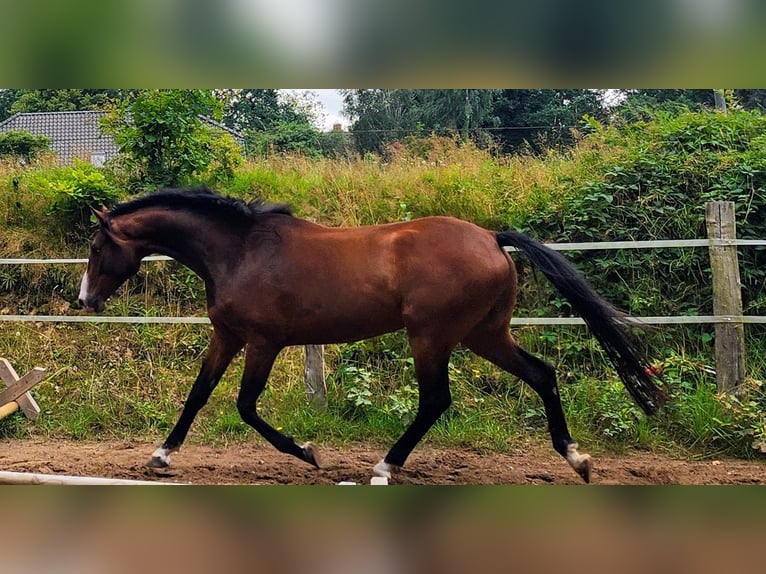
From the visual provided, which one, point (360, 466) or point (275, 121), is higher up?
point (275, 121)

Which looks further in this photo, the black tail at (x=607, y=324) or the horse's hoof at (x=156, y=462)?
the horse's hoof at (x=156, y=462)

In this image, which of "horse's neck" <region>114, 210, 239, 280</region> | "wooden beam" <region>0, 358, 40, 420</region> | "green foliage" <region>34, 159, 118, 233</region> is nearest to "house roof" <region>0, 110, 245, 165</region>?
"green foliage" <region>34, 159, 118, 233</region>

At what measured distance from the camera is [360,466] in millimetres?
4508

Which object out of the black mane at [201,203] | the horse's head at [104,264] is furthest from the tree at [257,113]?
the horse's head at [104,264]

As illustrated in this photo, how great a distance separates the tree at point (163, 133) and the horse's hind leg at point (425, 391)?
340 centimetres

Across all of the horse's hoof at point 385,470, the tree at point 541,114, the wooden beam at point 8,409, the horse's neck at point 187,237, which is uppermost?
the tree at point 541,114

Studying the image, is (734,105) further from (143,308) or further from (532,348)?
(143,308)

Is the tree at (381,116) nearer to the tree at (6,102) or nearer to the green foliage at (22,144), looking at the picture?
the tree at (6,102)

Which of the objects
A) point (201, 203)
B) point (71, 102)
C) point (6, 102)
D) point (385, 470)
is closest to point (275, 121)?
point (71, 102)

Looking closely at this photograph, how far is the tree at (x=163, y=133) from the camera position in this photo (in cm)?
609

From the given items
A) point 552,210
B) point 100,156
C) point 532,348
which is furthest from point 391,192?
point 100,156

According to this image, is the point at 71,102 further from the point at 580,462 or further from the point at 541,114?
the point at 580,462

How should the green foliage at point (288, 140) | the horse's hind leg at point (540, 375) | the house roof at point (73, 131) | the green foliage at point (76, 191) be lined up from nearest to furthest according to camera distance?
1. the horse's hind leg at point (540, 375)
2. the green foliage at point (76, 191)
3. the house roof at point (73, 131)
4. the green foliage at point (288, 140)

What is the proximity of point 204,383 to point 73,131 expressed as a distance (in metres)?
4.99
